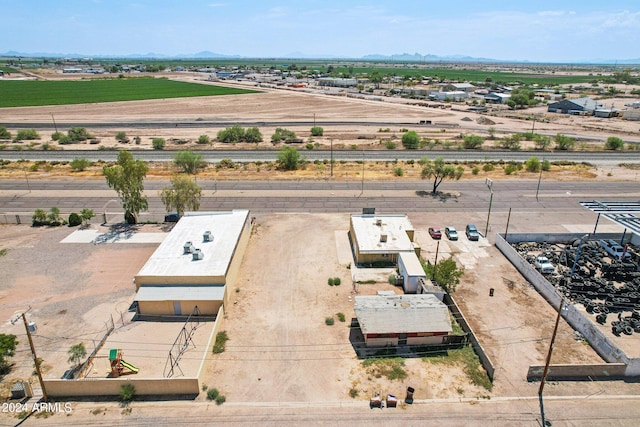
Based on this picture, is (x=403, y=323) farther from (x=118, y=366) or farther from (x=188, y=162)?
(x=188, y=162)

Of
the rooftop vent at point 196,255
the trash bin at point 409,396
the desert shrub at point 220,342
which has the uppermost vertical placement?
the rooftop vent at point 196,255

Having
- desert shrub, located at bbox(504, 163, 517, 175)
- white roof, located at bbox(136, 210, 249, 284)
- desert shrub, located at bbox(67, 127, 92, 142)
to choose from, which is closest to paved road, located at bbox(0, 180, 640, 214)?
desert shrub, located at bbox(504, 163, 517, 175)

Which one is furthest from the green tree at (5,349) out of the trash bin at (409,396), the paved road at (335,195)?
the paved road at (335,195)

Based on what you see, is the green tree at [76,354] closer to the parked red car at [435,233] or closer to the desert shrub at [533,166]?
the parked red car at [435,233]

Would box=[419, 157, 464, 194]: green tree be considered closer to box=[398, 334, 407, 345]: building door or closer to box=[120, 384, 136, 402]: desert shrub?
box=[398, 334, 407, 345]: building door

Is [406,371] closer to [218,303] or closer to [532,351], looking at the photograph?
[532,351]

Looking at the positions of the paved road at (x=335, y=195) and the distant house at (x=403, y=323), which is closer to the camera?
the distant house at (x=403, y=323)
